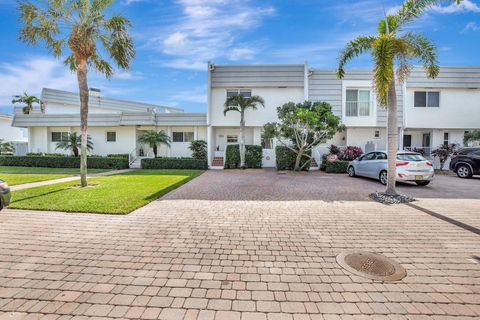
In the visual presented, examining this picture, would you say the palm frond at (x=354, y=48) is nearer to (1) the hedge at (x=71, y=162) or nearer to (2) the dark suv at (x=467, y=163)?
(2) the dark suv at (x=467, y=163)

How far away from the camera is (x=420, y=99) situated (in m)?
18.8

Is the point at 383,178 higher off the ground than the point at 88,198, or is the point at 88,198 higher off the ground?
the point at 383,178

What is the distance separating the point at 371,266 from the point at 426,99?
2023cm

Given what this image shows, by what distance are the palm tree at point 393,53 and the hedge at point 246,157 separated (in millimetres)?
10402

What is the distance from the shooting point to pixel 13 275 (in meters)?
3.37

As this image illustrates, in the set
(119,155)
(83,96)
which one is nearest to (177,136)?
(119,155)

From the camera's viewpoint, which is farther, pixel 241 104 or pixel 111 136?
pixel 111 136

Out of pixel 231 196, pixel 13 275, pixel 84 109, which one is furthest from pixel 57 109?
pixel 13 275

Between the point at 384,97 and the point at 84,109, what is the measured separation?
11339mm

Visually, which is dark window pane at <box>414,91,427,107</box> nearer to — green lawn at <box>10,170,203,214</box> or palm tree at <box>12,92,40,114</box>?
green lawn at <box>10,170,203,214</box>

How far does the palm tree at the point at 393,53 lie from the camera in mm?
7773

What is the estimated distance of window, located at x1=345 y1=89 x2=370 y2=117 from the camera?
18.6m

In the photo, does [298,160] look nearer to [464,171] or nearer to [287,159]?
[287,159]

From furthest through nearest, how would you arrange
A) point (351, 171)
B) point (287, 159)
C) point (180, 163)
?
point (180, 163) < point (287, 159) < point (351, 171)
